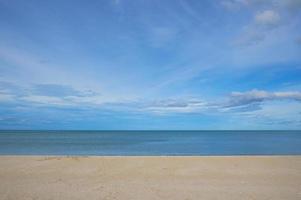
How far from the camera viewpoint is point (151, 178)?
1155 centimetres

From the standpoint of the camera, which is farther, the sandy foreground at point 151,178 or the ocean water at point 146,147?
the ocean water at point 146,147

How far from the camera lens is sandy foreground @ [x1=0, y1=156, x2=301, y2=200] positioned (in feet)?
29.2

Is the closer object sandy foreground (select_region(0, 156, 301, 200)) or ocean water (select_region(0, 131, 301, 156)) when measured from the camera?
sandy foreground (select_region(0, 156, 301, 200))

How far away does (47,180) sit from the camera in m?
11.1

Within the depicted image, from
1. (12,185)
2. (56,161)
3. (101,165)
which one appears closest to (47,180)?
(12,185)

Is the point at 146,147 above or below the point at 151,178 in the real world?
above

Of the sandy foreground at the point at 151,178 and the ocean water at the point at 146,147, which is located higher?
the ocean water at the point at 146,147

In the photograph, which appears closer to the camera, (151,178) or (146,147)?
(151,178)

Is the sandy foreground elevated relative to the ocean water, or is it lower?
lower

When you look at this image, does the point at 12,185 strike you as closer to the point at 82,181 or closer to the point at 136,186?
the point at 82,181

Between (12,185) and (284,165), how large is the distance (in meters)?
11.3

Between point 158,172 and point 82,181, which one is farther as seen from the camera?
point 158,172

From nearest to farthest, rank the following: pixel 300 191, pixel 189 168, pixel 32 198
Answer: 1. pixel 32 198
2. pixel 300 191
3. pixel 189 168

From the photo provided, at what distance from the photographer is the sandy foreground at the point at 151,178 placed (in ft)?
29.2
